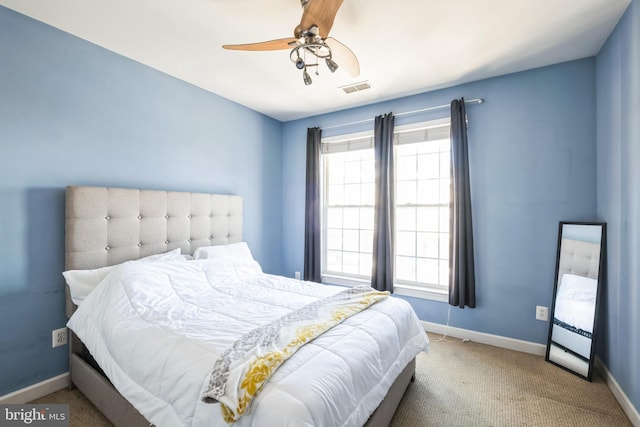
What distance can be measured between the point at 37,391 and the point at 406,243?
11.3ft

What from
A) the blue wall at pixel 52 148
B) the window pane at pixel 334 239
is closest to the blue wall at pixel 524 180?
the window pane at pixel 334 239

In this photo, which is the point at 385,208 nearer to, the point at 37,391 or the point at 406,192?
the point at 406,192

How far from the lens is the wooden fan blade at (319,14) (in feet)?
4.93

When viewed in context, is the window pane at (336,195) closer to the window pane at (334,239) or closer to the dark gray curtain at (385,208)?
the window pane at (334,239)

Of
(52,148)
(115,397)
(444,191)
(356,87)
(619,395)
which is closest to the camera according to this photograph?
(115,397)

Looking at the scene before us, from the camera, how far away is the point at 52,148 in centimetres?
213

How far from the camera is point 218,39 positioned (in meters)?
2.27

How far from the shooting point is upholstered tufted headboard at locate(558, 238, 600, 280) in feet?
7.67

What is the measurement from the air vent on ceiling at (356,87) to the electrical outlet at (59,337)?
10.7 ft

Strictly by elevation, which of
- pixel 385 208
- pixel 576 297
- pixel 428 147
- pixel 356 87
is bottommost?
pixel 576 297

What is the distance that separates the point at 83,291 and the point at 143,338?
895 millimetres

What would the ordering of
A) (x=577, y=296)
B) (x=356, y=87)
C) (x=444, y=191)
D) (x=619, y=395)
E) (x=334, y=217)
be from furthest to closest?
(x=334, y=217)
(x=444, y=191)
(x=356, y=87)
(x=577, y=296)
(x=619, y=395)

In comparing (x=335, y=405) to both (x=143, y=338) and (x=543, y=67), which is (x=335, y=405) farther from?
(x=543, y=67)

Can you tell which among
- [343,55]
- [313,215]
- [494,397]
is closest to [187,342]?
[343,55]
